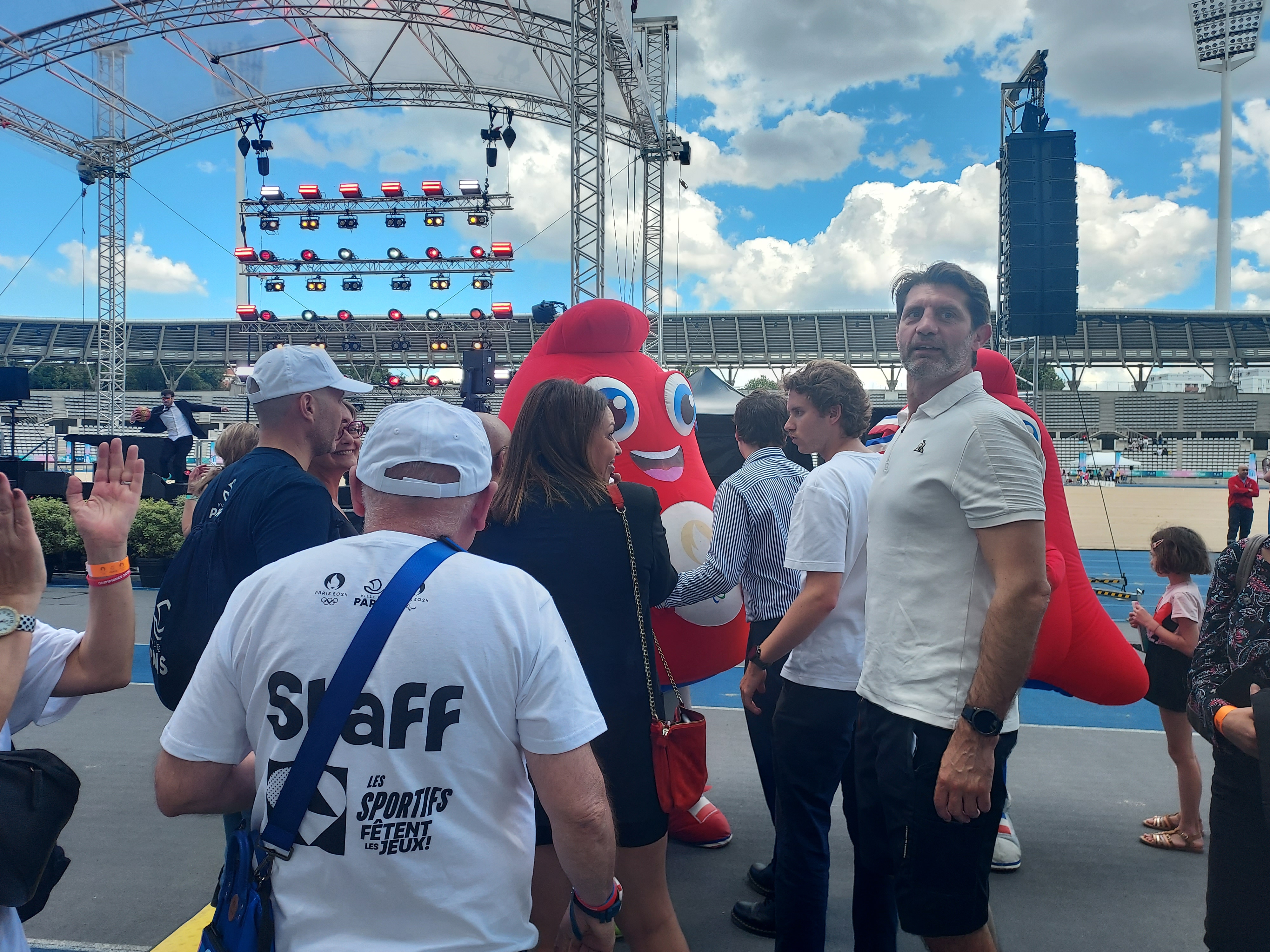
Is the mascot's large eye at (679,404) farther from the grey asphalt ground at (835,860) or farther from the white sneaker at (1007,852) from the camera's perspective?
the white sneaker at (1007,852)

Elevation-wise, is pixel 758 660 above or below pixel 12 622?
below

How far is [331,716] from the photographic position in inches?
43.6

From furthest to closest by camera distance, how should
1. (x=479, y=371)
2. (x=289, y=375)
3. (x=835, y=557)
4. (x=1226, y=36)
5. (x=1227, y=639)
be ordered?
(x=1226, y=36)
(x=479, y=371)
(x=835, y=557)
(x=289, y=375)
(x=1227, y=639)

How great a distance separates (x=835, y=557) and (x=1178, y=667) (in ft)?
6.64

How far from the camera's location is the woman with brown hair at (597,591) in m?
1.91

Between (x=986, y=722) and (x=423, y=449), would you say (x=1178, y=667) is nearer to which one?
(x=986, y=722)

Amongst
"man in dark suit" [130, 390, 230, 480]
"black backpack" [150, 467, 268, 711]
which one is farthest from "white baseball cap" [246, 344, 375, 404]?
"man in dark suit" [130, 390, 230, 480]


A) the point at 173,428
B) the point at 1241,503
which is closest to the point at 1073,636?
the point at 1241,503

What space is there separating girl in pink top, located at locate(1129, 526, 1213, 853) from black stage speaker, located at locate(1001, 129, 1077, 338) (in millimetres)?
4416

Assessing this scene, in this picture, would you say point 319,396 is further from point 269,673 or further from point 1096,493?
point 1096,493

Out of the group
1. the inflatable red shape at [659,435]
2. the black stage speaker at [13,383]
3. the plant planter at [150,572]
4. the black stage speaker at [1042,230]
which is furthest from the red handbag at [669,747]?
the black stage speaker at [13,383]

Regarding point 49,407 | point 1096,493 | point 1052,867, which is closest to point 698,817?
point 1052,867

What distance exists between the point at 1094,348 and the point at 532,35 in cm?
3875

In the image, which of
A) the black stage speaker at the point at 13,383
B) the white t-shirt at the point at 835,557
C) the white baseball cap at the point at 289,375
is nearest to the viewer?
the white baseball cap at the point at 289,375
